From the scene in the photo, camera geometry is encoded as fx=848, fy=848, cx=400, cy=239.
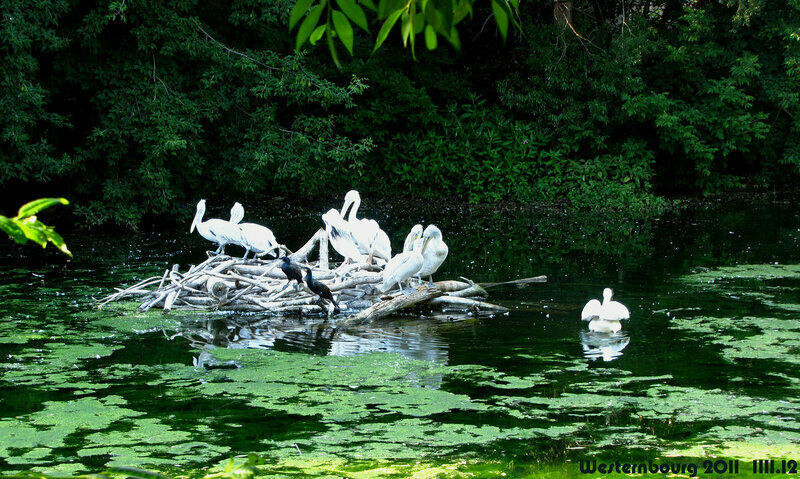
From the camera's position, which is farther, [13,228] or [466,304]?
[466,304]

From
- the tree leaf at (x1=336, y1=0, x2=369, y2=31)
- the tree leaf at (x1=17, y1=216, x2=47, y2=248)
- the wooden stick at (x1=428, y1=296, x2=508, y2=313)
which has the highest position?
the tree leaf at (x1=336, y1=0, x2=369, y2=31)

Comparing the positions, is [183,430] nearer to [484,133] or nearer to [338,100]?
[338,100]

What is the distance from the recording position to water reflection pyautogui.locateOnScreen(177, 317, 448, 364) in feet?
26.2

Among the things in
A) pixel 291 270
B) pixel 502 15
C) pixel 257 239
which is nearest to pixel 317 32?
pixel 502 15

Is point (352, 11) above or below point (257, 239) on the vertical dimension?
above

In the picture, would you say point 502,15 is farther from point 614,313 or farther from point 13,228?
point 614,313

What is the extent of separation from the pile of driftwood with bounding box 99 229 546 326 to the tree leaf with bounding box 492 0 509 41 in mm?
7058

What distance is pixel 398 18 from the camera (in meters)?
2.26

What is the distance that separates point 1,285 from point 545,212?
1225 centimetres

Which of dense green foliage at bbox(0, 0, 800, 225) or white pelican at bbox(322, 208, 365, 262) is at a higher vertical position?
dense green foliage at bbox(0, 0, 800, 225)

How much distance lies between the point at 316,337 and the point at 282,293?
124 centimetres

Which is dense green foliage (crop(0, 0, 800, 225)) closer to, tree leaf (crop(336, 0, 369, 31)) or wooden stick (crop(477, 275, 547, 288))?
wooden stick (crop(477, 275, 547, 288))

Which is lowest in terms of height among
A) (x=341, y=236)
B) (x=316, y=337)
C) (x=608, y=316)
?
(x=316, y=337)

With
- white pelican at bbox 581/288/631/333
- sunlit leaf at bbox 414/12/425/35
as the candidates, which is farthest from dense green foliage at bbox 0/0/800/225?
sunlit leaf at bbox 414/12/425/35
